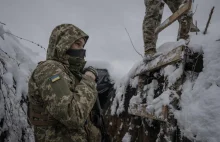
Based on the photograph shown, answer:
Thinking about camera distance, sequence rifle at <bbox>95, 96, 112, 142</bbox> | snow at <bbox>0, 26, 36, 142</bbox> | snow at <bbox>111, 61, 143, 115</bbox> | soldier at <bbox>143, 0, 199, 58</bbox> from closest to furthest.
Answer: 1. rifle at <bbox>95, 96, 112, 142</bbox>
2. snow at <bbox>0, 26, 36, 142</bbox>
3. soldier at <bbox>143, 0, 199, 58</bbox>
4. snow at <bbox>111, 61, 143, 115</bbox>

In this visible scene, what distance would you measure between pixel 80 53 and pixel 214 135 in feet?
4.40

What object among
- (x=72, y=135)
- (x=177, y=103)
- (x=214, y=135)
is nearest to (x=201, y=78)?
(x=177, y=103)

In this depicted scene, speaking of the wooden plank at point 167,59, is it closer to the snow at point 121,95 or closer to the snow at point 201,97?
the snow at point 201,97

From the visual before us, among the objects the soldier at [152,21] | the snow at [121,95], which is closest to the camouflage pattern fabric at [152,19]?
the soldier at [152,21]

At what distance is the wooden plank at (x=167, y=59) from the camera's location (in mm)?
1800

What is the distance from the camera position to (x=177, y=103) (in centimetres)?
177

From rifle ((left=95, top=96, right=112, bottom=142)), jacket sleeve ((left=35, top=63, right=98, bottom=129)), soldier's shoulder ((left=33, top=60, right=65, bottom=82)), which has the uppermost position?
soldier's shoulder ((left=33, top=60, right=65, bottom=82))

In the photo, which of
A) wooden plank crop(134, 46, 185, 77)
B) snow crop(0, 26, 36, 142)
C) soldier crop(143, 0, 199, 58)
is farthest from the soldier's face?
soldier crop(143, 0, 199, 58)

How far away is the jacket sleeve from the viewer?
1.37m

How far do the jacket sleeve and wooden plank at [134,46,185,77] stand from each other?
949 mm

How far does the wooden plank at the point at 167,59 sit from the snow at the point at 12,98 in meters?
1.68

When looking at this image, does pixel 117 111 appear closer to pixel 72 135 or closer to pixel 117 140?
pixel 117 140

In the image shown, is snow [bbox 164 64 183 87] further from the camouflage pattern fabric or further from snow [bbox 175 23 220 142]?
the camouflage pattern fabric

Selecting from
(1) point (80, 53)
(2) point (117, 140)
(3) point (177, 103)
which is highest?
(1) point (80, 53)
